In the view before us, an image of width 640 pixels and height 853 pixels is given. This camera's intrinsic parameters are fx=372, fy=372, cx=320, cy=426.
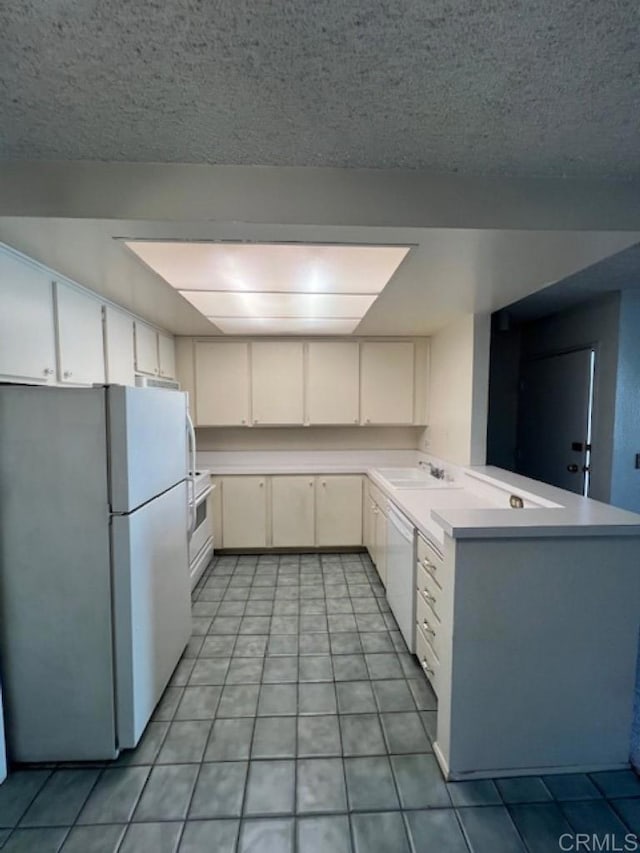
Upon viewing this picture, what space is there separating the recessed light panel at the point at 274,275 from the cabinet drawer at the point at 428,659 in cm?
190

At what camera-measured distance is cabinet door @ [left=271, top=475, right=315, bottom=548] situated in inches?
141

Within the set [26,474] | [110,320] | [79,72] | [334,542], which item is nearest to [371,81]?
[79,72]

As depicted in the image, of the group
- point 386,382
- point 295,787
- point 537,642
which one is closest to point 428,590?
point 537,642

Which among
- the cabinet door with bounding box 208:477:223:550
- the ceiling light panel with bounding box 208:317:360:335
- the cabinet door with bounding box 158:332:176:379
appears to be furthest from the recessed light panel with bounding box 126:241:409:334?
the cabinet door with bounding box 208:477:223:550

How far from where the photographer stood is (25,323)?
164 centimetres

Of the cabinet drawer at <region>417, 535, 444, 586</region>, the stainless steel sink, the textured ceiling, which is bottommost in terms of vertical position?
the cabinet drawer at <region>417, 535, 444, 586</region>

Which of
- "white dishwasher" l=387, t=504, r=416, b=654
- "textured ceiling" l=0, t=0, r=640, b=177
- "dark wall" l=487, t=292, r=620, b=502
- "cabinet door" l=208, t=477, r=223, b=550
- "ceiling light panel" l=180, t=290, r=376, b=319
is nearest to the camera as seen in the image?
"textured ceiling" l=0, t=0, r=640, b=177

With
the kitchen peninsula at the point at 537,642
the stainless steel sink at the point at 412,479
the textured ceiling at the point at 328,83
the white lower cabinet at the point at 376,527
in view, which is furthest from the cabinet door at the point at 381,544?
the textured ceiling at the point at 328,83

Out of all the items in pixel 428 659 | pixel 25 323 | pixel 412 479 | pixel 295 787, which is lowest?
pixel 295 787

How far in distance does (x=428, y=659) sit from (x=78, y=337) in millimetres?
2503

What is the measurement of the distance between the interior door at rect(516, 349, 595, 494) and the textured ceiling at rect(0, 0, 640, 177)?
2.08m

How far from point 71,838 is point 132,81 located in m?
2.36

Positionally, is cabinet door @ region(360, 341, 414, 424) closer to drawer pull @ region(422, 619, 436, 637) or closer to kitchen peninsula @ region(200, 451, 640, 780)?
drawer pull @ region(422, 619, 436, 637)

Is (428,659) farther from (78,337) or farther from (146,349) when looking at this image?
(146,349)
